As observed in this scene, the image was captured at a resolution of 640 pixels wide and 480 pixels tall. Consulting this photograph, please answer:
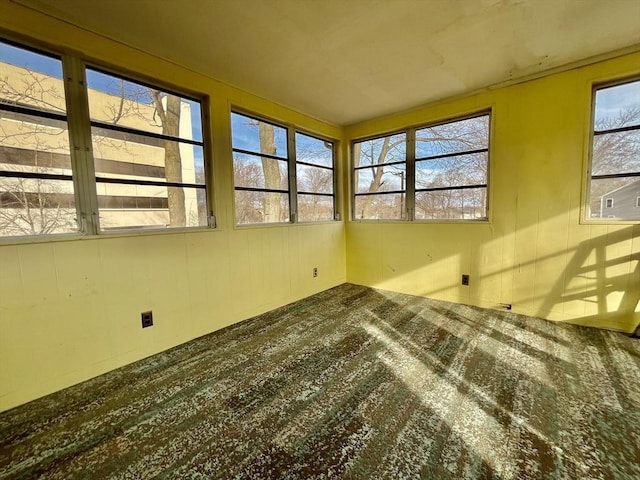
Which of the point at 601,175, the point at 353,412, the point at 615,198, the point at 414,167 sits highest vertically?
the point at 414,167

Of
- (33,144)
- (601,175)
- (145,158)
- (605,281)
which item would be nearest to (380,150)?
(601,175)

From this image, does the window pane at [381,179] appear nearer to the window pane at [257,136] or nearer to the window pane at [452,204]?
the window pane at [452,204]

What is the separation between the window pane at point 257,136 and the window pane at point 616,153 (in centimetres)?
317

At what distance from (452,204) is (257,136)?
246 centimetres

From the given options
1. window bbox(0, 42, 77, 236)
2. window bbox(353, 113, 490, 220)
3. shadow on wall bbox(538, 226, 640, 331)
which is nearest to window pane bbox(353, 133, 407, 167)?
window bbox(353, 113, 490, 220)

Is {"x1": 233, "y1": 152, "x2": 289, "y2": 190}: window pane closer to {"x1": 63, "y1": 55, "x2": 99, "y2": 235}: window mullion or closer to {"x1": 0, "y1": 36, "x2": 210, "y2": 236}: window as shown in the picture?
{"x1": 0, "y1": 36, "x2": 210, "y2": 236}: window

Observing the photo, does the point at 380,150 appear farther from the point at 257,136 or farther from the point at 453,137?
the point at 257,136

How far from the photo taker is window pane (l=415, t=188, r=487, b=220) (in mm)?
3184

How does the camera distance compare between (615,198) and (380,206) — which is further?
(380,206)

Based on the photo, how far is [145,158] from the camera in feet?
7.53

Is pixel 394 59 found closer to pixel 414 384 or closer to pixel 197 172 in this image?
pixel 197 172

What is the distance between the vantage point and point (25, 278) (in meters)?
1.74

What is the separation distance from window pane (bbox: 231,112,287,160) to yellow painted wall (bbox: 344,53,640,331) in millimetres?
1671

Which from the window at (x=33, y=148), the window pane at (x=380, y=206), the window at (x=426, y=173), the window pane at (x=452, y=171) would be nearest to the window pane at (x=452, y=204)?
the window at (x=426, y=173)
